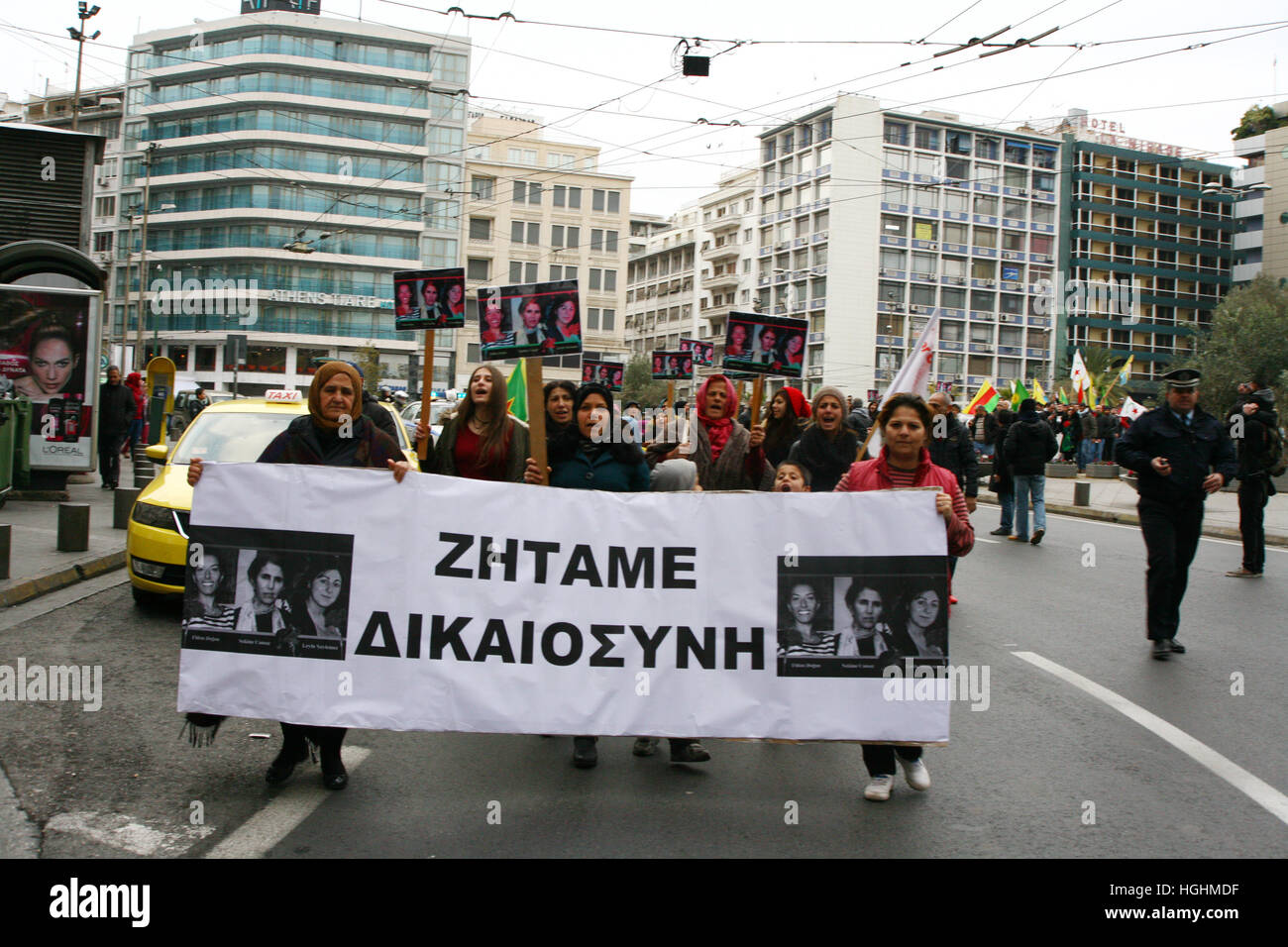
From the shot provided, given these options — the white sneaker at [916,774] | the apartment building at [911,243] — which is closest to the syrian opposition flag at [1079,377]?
the white sneaker at [916,774]

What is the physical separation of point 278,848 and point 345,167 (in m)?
79.4

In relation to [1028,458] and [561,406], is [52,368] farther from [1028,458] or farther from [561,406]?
[1028,458]

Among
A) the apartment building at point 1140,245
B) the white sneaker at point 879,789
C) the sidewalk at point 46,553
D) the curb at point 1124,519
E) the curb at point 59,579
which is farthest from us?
the apartment building at point 1140,245

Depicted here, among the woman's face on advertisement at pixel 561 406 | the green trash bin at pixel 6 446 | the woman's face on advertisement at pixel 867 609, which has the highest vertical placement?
the woman's face on advertisement at pixel 561 406

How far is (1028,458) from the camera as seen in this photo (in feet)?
49.6

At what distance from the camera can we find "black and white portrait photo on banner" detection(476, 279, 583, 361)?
6867 mm

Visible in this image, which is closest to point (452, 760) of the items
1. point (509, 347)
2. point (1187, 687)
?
point (509, 347)

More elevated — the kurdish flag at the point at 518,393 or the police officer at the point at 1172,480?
the kurdish flag at the point at 518,393

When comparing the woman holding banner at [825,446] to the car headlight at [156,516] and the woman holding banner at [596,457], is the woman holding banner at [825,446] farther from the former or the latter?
the car headlight at [156,516]

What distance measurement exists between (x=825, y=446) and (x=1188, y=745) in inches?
134

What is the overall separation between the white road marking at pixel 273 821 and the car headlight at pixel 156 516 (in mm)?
4190

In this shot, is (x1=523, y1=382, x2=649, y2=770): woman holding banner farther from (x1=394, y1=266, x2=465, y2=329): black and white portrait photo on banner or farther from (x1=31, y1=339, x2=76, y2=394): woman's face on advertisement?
(x1=31, y1=339, x2=76, y2=394): woman's face on advertisement

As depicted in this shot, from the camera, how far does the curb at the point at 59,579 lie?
355 inches

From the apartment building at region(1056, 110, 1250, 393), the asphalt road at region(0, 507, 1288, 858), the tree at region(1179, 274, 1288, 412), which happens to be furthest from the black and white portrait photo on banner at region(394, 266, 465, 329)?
the apartment building at region(1056, 110, 1250, 393)
